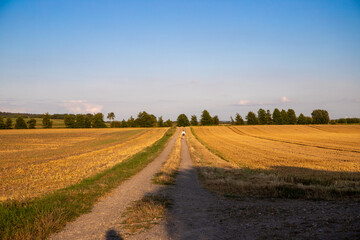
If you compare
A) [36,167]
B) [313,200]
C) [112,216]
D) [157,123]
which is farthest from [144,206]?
[157,123]

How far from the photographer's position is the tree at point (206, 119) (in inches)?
5049

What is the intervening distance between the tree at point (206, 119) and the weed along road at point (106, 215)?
11514cm

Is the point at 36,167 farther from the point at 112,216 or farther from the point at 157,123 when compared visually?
the point at 157,123

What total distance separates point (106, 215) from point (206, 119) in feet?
397

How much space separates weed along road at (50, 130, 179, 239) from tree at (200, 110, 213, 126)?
115 metres

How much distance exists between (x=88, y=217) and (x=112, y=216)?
0.82m

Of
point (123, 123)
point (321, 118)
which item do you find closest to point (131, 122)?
point (123, 123)

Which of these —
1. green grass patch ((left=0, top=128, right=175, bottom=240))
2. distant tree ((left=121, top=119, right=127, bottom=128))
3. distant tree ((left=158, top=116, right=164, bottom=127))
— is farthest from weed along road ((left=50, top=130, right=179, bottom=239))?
distant tree ((left=158, top=116, right=164, bottom=127))

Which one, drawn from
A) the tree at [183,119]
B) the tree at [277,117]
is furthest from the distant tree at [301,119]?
the tree at [183,119]

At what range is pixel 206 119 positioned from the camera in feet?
422

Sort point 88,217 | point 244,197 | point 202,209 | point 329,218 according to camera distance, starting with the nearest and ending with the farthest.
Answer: point 329,218
point 88,217
point 202,209
point 244,197

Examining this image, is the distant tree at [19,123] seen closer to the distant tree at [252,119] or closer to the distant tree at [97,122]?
the distant tree at [97,122]

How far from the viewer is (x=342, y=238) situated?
18.5ft

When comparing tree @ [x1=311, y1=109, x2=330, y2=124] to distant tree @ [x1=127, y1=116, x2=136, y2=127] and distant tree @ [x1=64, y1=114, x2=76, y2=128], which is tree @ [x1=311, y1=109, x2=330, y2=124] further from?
distant tree @ [x1=64, y1=114, x2=76, y2=128]
